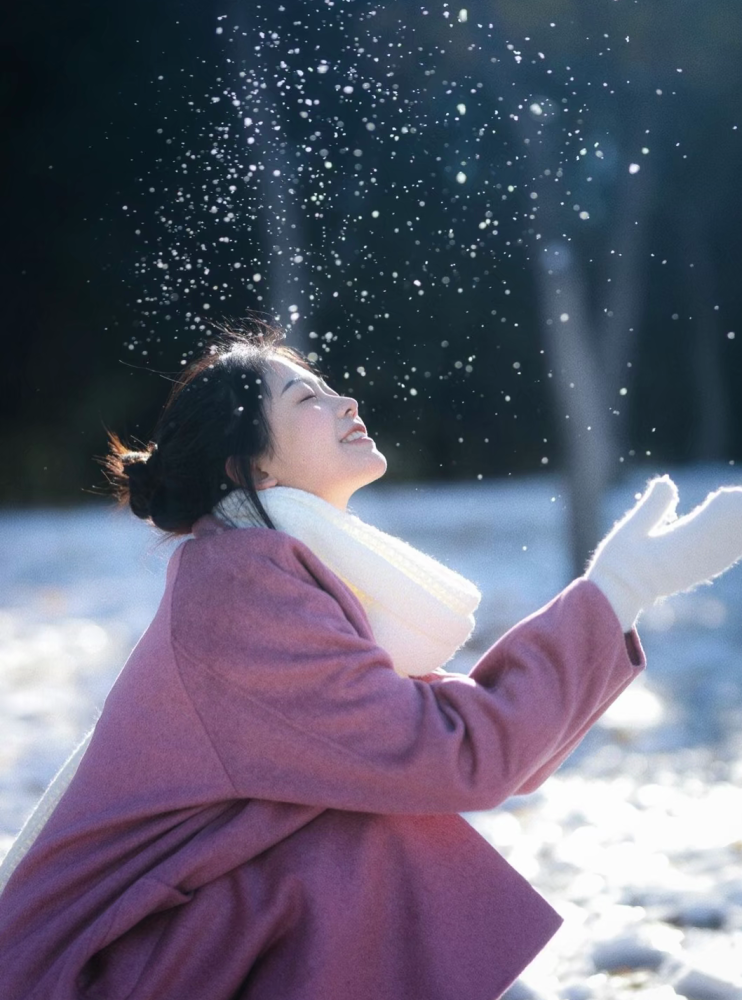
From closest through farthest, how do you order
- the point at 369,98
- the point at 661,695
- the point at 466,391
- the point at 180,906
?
the point at 180,906
the point at 661,695
the point at 369,98
the point at 466,391

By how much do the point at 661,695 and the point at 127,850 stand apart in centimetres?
332

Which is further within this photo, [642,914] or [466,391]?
[466,391]

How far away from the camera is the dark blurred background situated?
5.27 meters

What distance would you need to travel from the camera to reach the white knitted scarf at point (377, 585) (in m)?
1.60

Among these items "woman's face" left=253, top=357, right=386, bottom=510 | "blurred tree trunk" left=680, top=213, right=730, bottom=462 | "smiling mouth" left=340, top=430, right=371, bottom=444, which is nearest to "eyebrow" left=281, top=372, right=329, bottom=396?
"woman's face" left=253, top=357, right=386, bottom=510

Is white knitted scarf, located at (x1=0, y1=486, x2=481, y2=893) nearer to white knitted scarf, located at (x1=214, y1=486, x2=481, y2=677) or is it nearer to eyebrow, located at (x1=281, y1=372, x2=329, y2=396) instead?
white knitted scarf, located at (x1=214, y1=486, x2=481, y2=677)

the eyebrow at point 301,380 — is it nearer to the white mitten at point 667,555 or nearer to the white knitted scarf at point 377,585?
the white knitted scarf at point 377,585

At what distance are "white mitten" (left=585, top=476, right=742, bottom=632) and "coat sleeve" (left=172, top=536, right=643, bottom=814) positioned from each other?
0.12ft

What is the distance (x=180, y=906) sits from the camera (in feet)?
4.79

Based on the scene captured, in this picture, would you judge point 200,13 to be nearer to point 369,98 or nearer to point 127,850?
point 369,98

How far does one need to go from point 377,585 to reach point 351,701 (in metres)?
0.21

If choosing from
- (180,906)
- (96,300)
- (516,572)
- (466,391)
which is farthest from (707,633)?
(96,300)

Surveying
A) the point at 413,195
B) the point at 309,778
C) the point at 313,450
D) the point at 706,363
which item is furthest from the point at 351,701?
the point at 706,363

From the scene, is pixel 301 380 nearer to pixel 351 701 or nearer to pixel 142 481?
pixel 142 481
